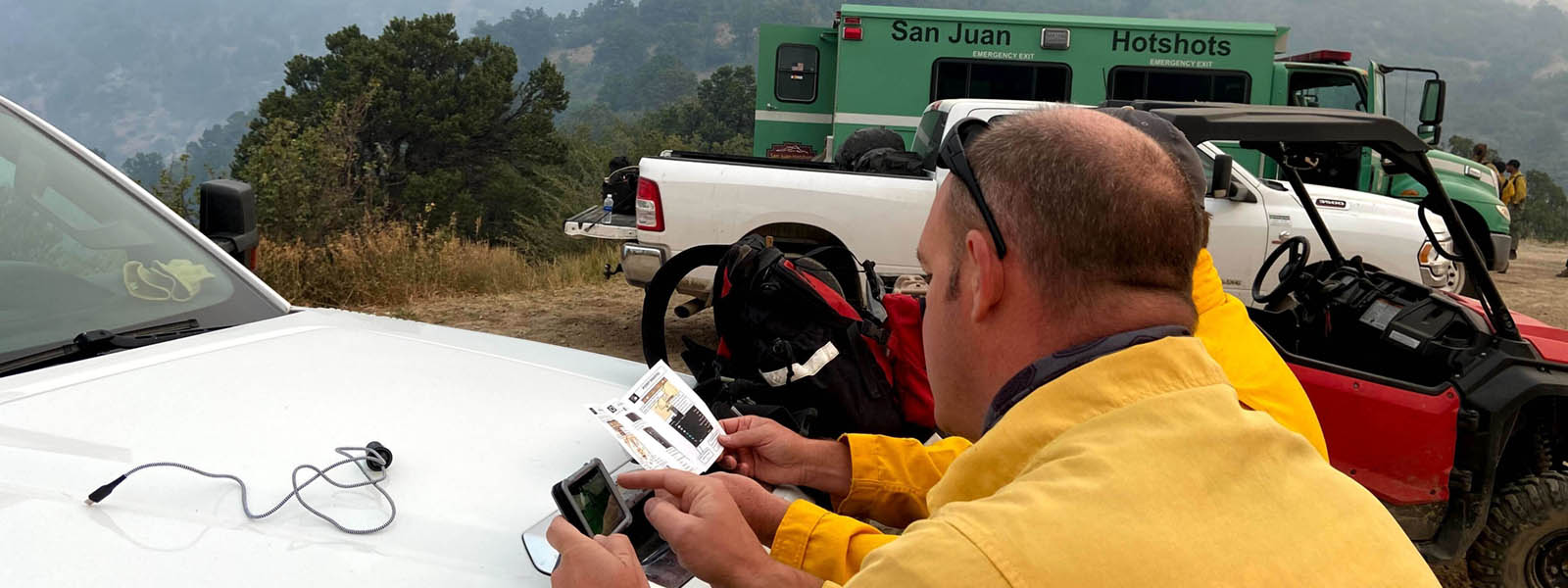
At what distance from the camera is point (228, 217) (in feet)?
9.79

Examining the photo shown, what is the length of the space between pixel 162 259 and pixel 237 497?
1.25 metres

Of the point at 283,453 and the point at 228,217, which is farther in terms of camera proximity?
the point at 228,217

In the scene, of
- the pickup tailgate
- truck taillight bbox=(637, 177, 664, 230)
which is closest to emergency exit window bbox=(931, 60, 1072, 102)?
the pickup tailgate

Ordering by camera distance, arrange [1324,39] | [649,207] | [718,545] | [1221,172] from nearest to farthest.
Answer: [718,545], [1221,172], [649,207], [1324,39]

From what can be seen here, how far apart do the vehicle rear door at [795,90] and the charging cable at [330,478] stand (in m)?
11.2

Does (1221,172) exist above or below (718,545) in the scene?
above

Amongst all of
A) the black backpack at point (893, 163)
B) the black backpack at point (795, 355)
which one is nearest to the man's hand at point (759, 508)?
the black backpack at point (795, 355)

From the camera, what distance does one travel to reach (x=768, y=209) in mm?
6668

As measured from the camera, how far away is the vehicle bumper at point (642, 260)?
22.0 feet

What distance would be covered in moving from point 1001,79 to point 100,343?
11.0 m

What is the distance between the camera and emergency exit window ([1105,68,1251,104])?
11.9m

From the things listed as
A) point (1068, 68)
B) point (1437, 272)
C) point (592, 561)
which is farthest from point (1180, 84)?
point (592, 561)

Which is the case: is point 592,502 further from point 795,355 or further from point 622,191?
point 622,191

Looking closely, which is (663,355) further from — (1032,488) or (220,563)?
(1032,488)
